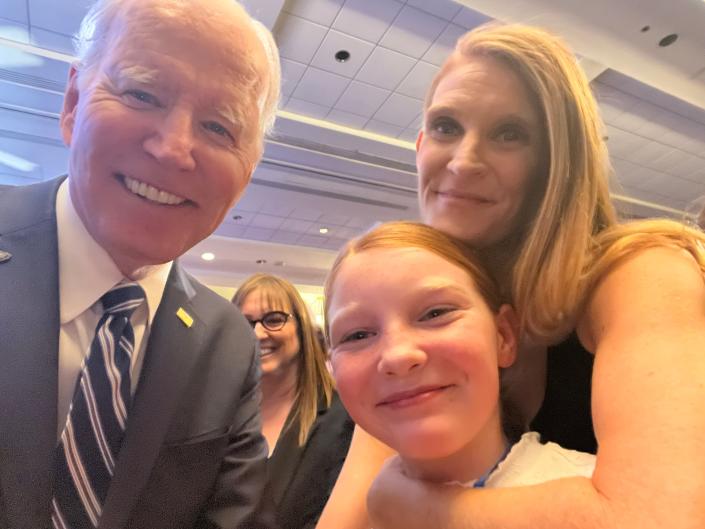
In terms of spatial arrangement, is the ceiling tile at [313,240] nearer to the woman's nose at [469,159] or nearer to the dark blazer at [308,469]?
the dark blazer at [308,469]

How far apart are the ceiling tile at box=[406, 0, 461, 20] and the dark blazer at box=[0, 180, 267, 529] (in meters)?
3.17

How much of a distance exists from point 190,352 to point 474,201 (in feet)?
2.54

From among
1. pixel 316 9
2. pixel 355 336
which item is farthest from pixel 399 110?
pixel 355 336

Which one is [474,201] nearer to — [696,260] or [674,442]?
[696,260]

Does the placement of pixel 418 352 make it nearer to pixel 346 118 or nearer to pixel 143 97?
pixel 143 97

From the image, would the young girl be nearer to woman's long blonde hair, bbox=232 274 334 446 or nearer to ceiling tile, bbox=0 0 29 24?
woman's long blonde hair, bbox=232 274 334 446

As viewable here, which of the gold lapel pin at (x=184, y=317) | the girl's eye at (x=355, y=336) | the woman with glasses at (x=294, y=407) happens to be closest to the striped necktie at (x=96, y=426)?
the gold lapel pin at (x=184, y=317)

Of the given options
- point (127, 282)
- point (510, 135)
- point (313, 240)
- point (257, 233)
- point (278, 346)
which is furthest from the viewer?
point (313, 240)

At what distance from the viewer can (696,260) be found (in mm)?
777

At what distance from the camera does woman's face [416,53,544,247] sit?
979mm

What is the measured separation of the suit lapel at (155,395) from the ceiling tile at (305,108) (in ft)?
13.1

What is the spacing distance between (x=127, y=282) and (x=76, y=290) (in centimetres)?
11

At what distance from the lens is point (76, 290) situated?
1.14m

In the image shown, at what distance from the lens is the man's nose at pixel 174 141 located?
1.10 meters
